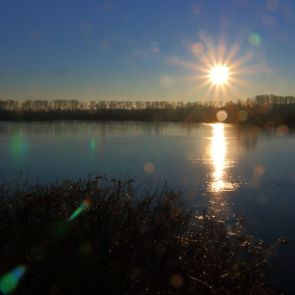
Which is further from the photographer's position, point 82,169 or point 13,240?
point 82,169

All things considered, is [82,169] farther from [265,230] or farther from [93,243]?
[93,243]

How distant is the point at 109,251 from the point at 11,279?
0.82 metres

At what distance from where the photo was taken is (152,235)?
374 centimetres

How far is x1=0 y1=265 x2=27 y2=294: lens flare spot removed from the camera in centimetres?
307

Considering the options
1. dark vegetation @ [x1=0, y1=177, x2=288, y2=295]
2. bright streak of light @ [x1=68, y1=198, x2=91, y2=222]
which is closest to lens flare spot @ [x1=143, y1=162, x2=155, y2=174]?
dark vegetation @ [x1=0, y1=177, x2=288, y2=295]

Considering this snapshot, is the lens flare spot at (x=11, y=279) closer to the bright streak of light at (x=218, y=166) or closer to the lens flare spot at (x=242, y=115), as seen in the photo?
the bright streak of light at (x=218, y=166)

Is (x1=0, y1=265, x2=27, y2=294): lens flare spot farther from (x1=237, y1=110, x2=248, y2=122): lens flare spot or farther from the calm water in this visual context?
(x1=237, y1=110, x2=248, y2=122): lens flare spot

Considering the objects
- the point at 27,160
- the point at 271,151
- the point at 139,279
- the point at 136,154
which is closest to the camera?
the point at 139,279

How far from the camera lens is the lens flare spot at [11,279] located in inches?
121

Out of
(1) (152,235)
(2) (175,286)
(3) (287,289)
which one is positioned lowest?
(3) (287,289)

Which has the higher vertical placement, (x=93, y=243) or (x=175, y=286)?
(x=93, y=243)

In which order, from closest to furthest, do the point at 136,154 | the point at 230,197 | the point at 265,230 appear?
the point at 265,230, the point at 230,197, the point at 136,154

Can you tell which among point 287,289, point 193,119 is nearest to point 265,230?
point 287,289

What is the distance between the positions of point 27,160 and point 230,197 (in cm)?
994
